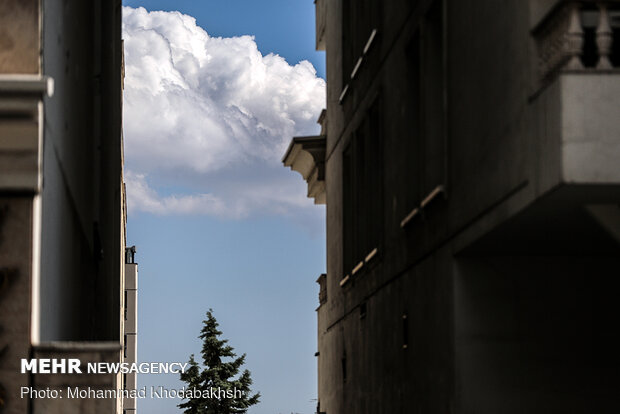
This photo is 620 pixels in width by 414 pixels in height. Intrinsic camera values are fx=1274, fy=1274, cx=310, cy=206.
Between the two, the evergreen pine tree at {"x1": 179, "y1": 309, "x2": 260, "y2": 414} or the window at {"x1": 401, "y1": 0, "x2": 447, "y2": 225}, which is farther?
→ the evergreen pine tree at {"x1": 179, "y1": 309, "x2": 260, "y2": 414}

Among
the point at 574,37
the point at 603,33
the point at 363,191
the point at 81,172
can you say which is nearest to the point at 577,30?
the point at 574,37

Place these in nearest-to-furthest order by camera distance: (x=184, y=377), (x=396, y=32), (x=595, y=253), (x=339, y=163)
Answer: (x=595, y=253) < (x=396, y=32) < (x=339, y=163) < (x=184, y=377)

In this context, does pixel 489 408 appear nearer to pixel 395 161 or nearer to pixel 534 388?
pixel 534 388

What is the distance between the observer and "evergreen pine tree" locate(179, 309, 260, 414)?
2441 inches

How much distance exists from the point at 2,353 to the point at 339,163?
758 inches

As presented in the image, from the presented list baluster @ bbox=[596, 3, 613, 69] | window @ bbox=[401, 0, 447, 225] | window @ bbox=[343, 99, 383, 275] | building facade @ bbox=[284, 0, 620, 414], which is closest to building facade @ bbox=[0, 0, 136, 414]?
building facade @ bbox=[284, 0, 620, 414]

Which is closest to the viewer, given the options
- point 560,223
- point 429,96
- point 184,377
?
point 560,223

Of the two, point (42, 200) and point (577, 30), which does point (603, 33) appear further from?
point (42, 200)

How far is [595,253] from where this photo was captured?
1520 centimetres

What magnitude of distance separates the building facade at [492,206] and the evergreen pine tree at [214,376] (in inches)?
1515

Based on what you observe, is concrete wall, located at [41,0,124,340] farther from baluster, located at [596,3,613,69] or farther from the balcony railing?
baluster, located at [596,3,613,69]

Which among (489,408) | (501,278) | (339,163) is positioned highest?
(339,163)

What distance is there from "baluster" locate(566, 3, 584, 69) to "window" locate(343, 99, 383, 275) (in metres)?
10.7

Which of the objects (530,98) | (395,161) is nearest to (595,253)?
(530,98)
